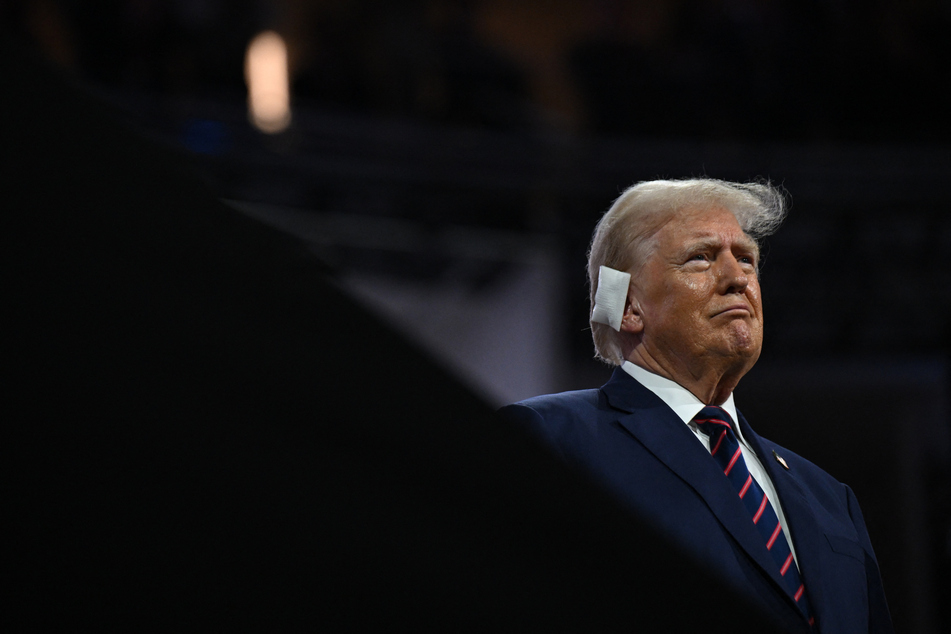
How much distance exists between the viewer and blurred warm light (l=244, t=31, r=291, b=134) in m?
6.43

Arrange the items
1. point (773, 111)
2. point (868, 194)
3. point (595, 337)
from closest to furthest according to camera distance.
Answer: point (595, 337)
point (868, 194)
point (773, 111)

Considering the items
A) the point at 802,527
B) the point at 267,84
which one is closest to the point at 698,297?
the point at 802,527

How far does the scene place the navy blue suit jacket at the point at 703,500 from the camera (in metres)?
1.44

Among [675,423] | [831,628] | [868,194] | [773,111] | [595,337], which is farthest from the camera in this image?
[773,111]

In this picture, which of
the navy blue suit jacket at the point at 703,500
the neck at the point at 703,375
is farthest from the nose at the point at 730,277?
the navy blue suit jacket at the point at 703,500

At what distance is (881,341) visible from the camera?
6.93 m

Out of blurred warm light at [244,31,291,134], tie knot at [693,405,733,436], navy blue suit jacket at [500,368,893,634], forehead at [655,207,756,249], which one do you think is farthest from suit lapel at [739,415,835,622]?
blurred warm light at [244,31,291,134]

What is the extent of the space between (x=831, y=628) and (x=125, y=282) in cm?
127

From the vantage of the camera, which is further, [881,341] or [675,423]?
[881,341]

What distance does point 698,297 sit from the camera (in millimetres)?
1688

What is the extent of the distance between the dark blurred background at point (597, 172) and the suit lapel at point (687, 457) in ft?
14.7

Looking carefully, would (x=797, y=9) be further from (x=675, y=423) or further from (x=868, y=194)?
(x=675, y=423)

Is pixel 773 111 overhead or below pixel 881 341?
overhead

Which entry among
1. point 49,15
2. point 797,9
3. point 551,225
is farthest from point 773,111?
point 49,15
